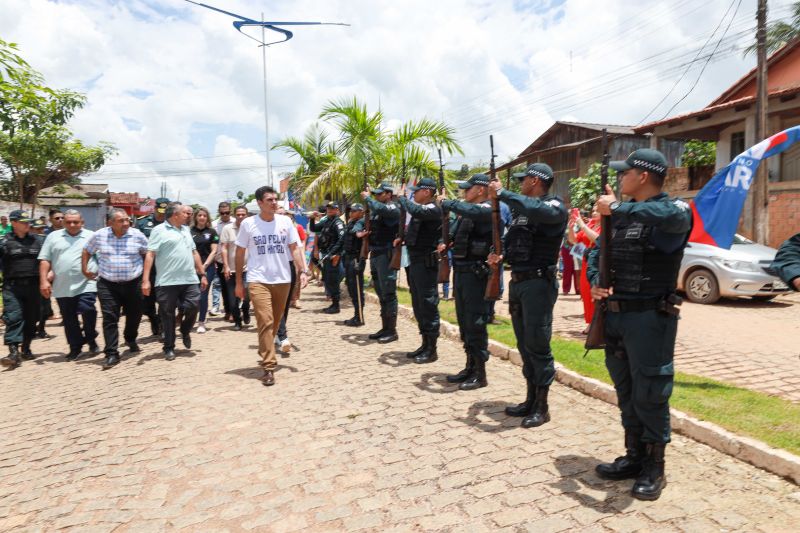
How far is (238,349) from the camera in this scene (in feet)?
23.6

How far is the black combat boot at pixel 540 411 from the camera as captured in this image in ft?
13.9

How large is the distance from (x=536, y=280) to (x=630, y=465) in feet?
4.78

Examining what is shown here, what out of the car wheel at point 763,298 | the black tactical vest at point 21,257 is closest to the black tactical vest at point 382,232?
the black tactical vest at point 21,257

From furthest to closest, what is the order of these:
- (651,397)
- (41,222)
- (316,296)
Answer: (316,296)
(41,222)
(651,397)

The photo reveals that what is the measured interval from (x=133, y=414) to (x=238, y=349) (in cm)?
247

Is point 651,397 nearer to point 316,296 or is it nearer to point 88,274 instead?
point 88,274

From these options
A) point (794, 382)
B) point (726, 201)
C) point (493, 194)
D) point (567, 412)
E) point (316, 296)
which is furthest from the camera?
point (316, 296)

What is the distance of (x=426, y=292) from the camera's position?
618cm

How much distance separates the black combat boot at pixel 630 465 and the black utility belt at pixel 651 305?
0.82 m

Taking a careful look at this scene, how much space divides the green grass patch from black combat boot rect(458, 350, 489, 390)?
38.0 inches

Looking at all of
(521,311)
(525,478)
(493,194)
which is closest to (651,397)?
(525,478)

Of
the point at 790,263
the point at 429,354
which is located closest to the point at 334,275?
the point at 429,354

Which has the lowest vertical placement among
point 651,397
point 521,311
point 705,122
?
point 651,397

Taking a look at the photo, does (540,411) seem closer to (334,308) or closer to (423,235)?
(423,235)
